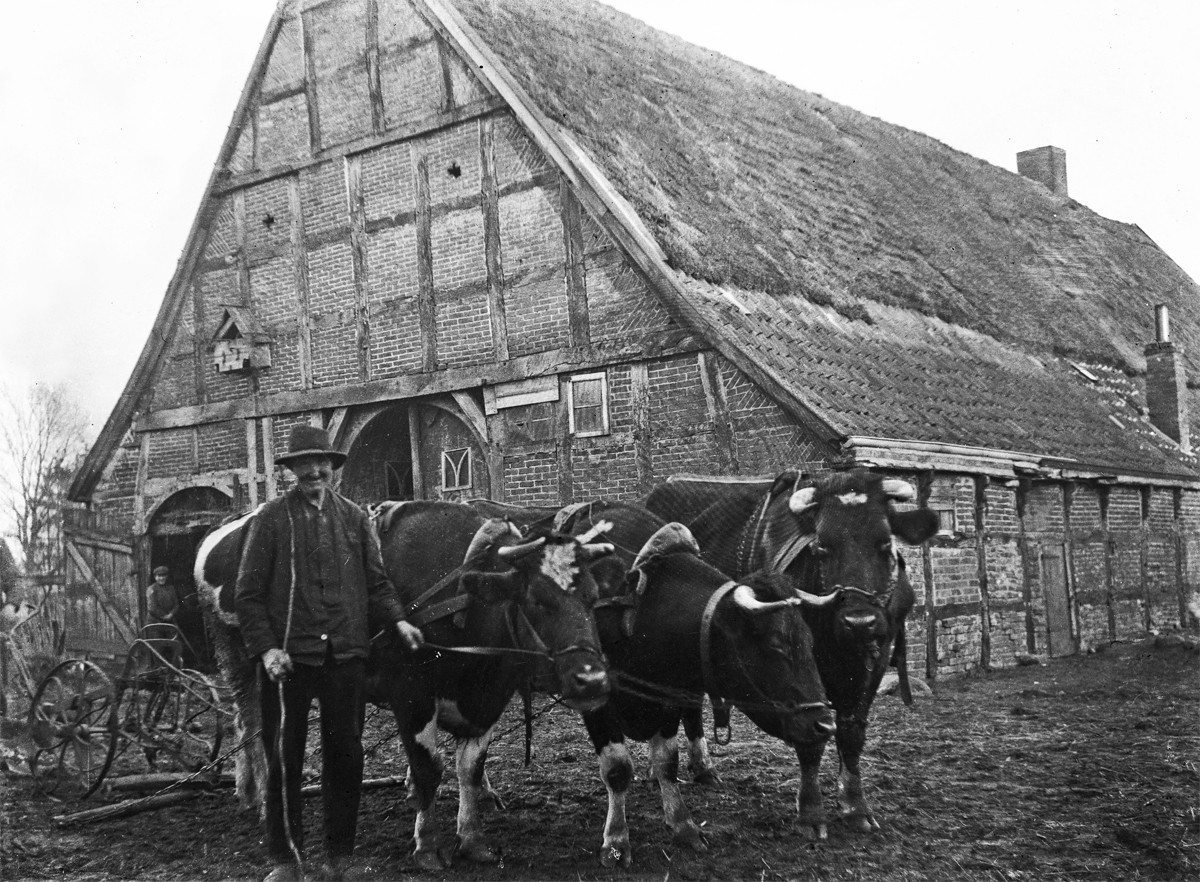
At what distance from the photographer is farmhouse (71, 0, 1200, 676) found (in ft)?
40.1

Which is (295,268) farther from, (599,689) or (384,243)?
(599,689)

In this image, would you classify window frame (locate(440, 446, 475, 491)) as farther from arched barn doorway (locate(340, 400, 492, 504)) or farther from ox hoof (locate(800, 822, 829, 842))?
ox hoof (locate(800, 822, 829, 842))

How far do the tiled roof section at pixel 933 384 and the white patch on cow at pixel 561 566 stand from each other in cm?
554

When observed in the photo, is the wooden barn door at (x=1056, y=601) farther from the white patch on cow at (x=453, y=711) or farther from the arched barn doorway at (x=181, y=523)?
the arched barn doorway at (x=181, y=523)

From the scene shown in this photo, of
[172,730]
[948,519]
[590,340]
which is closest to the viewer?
[172,730]

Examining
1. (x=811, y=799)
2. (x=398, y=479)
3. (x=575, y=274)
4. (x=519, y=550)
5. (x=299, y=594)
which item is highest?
(x=575, y=274)

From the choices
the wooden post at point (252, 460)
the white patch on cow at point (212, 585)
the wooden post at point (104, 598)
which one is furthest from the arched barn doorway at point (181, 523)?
the white patch on cow at point (212, 585)

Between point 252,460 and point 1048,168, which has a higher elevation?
point 1048,168

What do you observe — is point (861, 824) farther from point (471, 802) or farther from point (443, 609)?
point (443, 609)

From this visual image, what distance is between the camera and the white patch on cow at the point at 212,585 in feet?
23.6

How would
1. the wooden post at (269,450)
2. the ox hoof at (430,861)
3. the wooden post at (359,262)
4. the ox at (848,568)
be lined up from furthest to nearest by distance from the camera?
the wooden post at (269,450) → the wooden post at (359,262) → the ox at (848,568) → the ox hoof at (430,861)

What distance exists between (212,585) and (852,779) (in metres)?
3.89

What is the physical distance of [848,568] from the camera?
6.21 metres

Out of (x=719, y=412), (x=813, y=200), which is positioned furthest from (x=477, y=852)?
(x=813, y=200)
